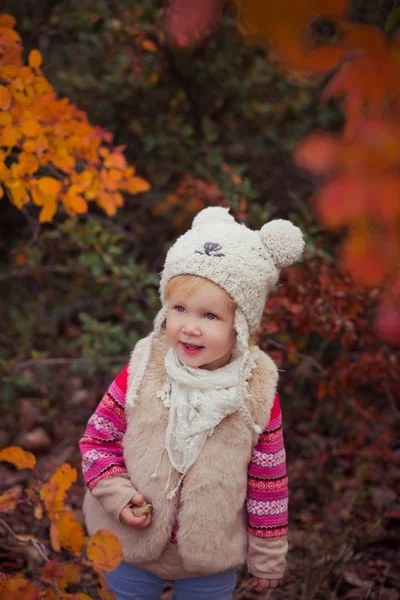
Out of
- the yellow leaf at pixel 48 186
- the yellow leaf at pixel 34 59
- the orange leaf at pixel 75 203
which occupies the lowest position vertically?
the orange leaf at pixel 75 203

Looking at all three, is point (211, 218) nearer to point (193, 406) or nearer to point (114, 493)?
point (193, 406)

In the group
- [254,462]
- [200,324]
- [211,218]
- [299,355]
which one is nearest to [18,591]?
[254,462]

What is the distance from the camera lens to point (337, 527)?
3139 mm

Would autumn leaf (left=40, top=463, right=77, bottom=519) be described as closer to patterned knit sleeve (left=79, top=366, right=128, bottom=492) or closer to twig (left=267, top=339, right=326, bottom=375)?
patterned knit sleeve (left=79, top=366, right=128, bottom=492)

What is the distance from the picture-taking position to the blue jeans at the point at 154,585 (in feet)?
6.73

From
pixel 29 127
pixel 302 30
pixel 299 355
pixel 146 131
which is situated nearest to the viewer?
pixel 302 30

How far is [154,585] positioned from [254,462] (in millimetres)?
523

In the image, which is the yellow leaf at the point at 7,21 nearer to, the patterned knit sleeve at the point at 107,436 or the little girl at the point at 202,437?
the little girl at the point at 202,437

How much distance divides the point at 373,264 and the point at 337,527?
78.7 inches

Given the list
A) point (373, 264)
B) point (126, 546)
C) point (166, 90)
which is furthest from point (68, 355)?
point (373, 264)

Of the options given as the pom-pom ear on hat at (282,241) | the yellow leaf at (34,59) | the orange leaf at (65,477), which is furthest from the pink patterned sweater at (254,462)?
the yellow leaf at (34,59)

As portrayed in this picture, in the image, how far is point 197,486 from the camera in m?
1.92

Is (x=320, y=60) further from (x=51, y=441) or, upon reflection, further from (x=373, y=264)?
(x=51, y=441)

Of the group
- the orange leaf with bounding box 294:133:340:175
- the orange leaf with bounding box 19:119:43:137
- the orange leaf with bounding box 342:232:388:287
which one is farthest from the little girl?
the orange leaf with bounding box 19:119:43:137
